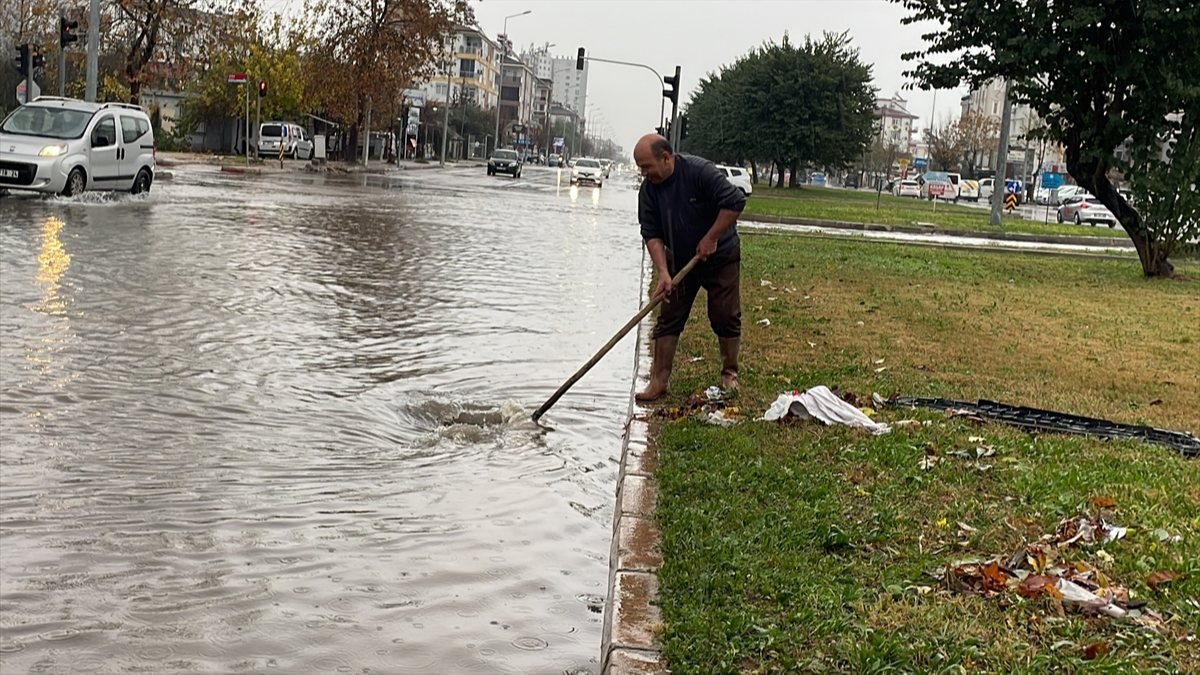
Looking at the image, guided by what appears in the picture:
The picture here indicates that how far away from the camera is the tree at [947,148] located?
337 ft

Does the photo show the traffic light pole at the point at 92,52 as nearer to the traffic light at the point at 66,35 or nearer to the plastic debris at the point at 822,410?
the traffic light at the point at 66,35

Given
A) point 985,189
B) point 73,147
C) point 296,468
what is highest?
point 985,189

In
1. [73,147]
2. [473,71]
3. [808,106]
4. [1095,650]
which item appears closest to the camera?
[1095,650]

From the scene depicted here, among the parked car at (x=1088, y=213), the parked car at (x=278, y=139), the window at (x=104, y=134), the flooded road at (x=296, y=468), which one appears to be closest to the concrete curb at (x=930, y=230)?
the parked car at (x=1088, y=213)

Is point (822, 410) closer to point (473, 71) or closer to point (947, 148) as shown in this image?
point (947, 148)

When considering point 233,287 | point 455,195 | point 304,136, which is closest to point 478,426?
point 233,287

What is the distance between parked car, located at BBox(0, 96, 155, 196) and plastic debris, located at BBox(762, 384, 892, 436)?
56.0 feet

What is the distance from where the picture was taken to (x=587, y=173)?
185ft

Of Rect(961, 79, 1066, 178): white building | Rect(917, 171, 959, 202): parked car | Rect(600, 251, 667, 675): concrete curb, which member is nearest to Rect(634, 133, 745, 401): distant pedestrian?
Rect(600, 251, 667, 675): concrete curb

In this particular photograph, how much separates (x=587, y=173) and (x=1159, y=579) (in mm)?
53377

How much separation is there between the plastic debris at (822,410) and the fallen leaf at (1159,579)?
85.6 inches

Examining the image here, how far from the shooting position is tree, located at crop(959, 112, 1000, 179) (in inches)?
3949

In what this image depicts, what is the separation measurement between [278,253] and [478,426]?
834 cm

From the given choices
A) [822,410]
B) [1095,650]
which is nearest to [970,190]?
[822,410]
